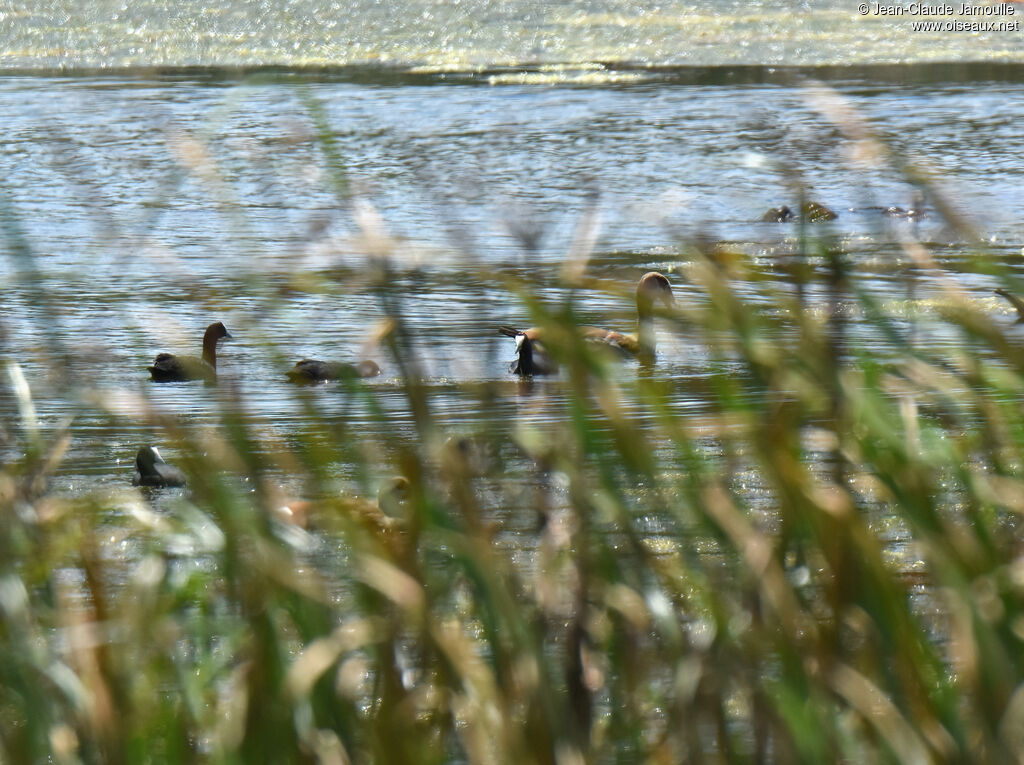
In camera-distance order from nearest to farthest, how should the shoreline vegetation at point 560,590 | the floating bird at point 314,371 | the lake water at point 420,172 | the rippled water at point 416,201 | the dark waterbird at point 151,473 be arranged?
1. the shoreline vegetation at point 560,590
2. the lake water at point 420,172
3. the dark waterbird at point 151,473
4. the rippled water at point 416,201
5. the floating bird at point 314,371

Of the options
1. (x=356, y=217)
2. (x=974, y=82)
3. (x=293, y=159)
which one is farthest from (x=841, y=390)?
(x=974, y=82)

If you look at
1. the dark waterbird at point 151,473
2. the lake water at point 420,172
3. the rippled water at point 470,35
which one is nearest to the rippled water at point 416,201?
the lake water at point 420,172

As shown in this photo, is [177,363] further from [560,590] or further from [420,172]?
[420,172]

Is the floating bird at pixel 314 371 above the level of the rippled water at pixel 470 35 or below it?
above

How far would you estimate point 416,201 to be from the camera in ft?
36.3

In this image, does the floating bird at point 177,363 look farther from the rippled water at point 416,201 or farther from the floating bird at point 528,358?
the floating bird at point 528,358

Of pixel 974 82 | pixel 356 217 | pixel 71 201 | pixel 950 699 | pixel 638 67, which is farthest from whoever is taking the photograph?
pixel 638 67

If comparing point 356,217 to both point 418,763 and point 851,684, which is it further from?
point 851,684

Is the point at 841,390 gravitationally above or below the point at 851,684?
above

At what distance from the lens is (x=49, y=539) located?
2.86m

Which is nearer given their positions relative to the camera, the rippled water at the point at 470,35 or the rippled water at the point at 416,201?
the rippled water at the point at 416,201

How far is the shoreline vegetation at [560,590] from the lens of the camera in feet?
7.77

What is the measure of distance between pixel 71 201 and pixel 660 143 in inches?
176

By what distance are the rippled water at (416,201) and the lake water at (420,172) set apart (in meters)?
0.03
